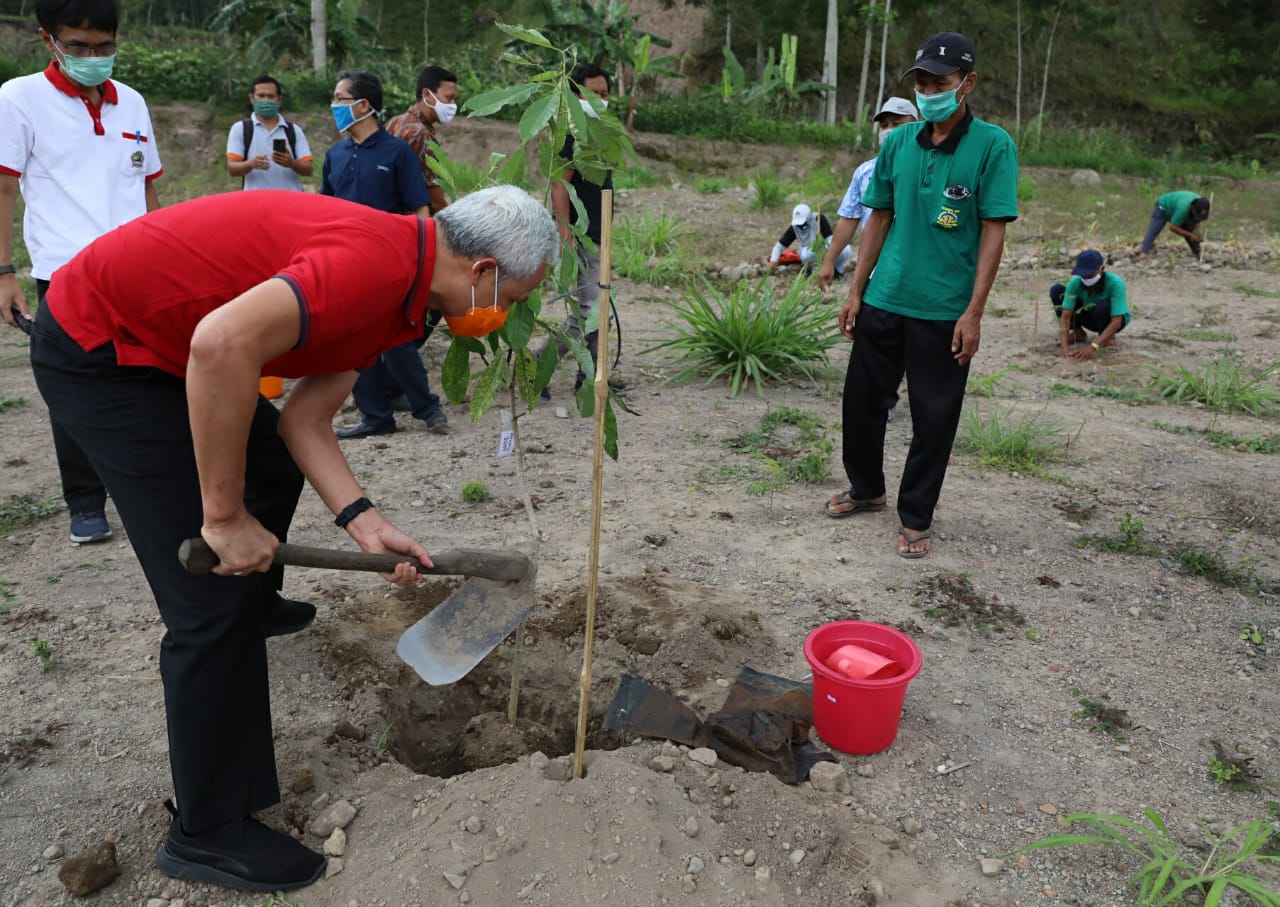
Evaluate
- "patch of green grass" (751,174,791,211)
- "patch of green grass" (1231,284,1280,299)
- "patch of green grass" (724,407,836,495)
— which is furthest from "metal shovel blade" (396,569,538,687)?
"patch of green grass" (751,174,791,211)

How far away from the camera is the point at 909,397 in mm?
3398

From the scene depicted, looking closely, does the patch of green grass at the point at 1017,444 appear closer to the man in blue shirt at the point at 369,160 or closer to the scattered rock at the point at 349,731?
the man in blue shirt at the point at 369,160

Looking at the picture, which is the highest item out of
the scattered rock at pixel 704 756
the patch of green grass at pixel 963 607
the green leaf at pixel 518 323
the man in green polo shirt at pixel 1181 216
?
the man in green polo shirt at pixel 1181 216

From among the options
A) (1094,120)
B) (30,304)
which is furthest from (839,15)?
(30,304)

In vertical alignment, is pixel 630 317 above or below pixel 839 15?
below

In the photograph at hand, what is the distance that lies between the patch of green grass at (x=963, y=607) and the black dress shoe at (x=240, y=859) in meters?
2.03

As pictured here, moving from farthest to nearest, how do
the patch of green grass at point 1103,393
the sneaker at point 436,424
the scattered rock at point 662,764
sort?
the patch of green grass at point 1103,393 → the sneaker at point 436,424 → the scattered rock at point 662,764

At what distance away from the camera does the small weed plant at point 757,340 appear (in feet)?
17.7

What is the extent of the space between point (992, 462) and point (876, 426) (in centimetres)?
108

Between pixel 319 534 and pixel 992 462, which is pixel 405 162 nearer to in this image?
pixel 319 534

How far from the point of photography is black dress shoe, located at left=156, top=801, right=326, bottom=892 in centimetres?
184

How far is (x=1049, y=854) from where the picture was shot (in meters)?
2.04

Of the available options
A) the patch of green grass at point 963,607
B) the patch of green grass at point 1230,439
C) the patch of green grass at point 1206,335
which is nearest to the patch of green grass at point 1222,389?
the patch of green grass at point 1230,439

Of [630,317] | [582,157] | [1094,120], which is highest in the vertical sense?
[1094,120]
